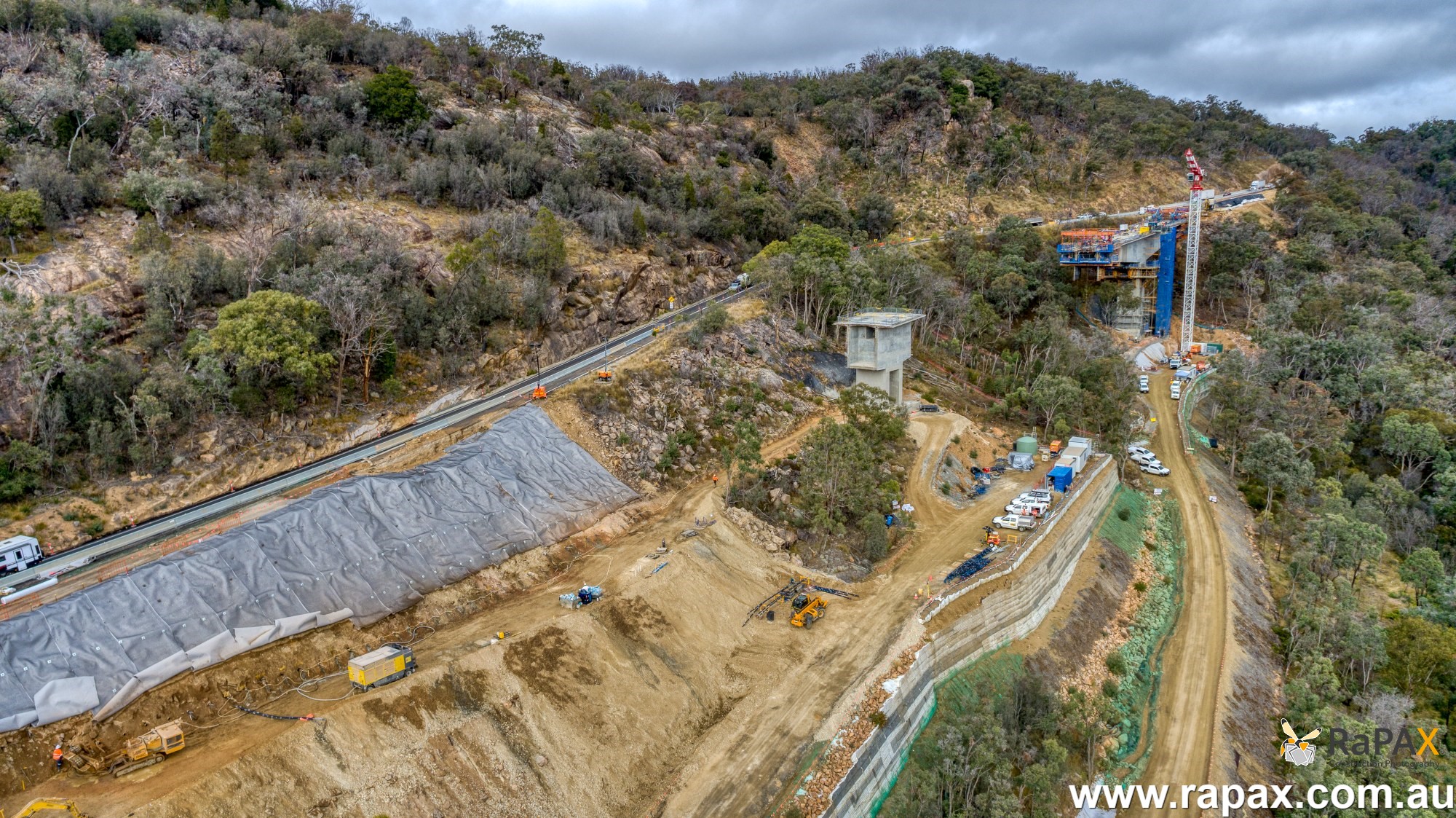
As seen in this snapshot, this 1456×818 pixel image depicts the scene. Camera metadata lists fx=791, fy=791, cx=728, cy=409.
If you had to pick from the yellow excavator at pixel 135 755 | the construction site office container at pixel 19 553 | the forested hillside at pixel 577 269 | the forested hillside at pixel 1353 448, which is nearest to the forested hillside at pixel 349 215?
the forested hillside at pixel 577 269

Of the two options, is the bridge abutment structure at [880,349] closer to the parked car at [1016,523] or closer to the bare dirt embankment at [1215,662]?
the parked car at [1016,523]

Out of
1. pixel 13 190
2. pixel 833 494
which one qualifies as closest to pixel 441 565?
pixel 833 494

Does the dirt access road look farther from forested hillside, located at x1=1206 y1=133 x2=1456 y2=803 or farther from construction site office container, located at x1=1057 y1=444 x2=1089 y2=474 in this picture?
forested hillside, located at x1=1206 y1=133 x2=1456 y2=803

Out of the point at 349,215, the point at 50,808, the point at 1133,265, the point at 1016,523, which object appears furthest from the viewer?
the point at 1133,265

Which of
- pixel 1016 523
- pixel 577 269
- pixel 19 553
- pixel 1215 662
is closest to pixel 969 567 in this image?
pixel 1016 523

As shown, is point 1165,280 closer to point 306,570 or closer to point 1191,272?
point 1191,272
